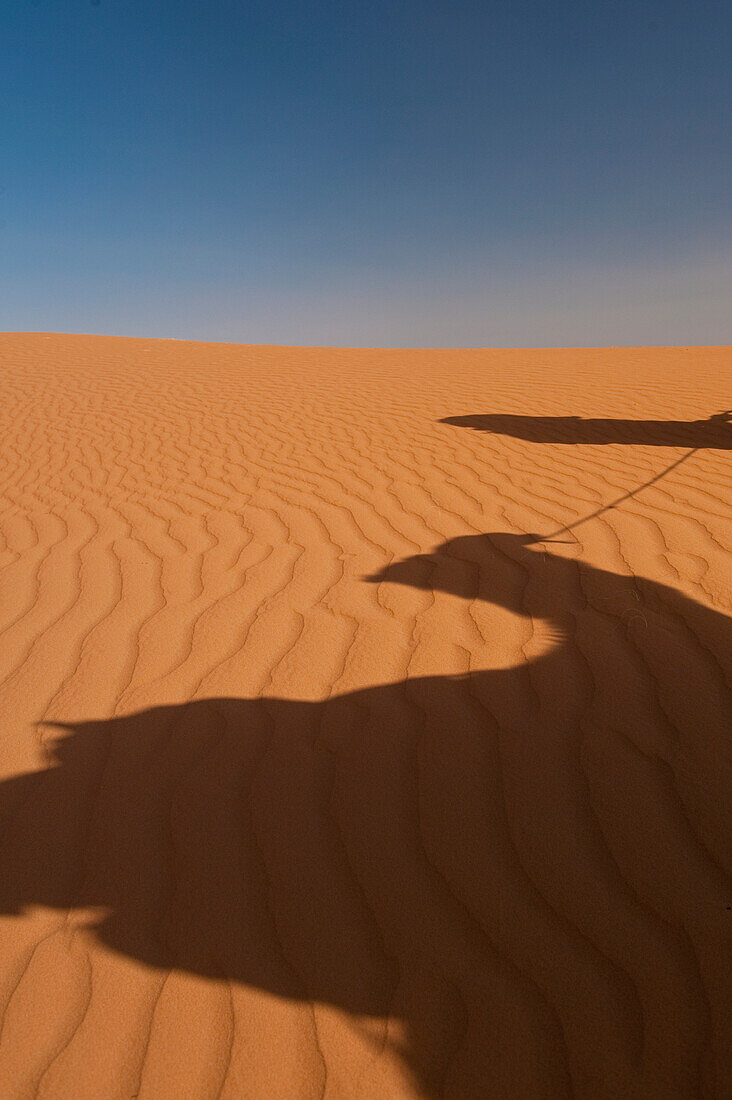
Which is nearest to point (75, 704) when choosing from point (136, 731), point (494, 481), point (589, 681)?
point (136, 731)

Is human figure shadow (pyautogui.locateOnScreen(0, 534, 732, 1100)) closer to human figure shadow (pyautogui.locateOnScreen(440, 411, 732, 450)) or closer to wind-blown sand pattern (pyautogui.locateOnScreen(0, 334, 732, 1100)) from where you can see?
wind-blown sand pattern (pyautogui.locateOnScreen(0, 334, 732, 1100))

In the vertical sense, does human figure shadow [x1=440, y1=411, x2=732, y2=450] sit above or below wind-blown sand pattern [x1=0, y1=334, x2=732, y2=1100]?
above

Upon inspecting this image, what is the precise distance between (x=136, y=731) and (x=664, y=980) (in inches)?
70.2

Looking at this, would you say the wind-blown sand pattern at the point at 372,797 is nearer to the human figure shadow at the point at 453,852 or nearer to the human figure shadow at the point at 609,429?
the human figure shadow at the point at 453,852

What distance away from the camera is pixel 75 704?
263 centimetres

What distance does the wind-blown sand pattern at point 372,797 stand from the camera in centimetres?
145

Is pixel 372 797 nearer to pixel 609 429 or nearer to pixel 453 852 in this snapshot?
pixel 453 852

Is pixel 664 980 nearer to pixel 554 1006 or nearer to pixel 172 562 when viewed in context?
pixel 554 1006

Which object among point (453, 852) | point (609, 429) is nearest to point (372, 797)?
point (453, 852)

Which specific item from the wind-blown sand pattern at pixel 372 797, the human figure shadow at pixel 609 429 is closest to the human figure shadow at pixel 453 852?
the wind-blown sand pattern at pixel 372 797

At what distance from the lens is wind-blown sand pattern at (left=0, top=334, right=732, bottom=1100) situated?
1453 mm

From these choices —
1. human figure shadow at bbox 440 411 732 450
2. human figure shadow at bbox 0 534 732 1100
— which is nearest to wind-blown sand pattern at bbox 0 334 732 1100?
human figure shadow at bbox 0 534 732 1100

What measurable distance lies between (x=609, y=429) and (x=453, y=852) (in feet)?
18.6

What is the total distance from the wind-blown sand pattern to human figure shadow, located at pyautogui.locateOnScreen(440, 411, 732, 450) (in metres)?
1.50
